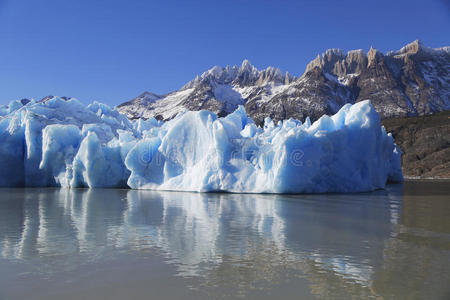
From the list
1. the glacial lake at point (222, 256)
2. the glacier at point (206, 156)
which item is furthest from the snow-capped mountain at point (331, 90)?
the glacial lake at point (222, 256)

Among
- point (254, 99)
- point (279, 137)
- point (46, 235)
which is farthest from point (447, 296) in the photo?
point (254, 99)

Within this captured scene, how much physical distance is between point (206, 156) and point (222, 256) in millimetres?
11255

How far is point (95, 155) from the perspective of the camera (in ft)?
63.8

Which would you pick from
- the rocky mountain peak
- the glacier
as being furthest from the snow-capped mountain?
the glacier

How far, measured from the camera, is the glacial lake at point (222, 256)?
4062mm

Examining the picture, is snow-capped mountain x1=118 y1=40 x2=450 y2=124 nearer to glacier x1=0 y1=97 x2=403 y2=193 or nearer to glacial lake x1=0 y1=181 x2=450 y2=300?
glacier x1=0 y1=97 x2=403 y2=193

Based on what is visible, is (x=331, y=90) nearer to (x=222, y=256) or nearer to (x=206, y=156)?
(x=206, y=156)

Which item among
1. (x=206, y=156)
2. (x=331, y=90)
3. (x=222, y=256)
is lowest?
(x=222, y=256)

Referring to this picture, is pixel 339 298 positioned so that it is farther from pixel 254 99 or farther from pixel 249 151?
pixel 254 99

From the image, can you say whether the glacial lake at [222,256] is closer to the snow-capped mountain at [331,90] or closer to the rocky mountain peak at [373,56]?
the snow-capped mountain at [331,90]

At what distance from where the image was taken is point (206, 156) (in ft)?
54.4

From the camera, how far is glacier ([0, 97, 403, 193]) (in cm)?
1576

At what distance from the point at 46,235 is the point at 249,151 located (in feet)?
34.4

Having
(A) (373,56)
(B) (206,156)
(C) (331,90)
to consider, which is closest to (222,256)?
(B) (206,156)
